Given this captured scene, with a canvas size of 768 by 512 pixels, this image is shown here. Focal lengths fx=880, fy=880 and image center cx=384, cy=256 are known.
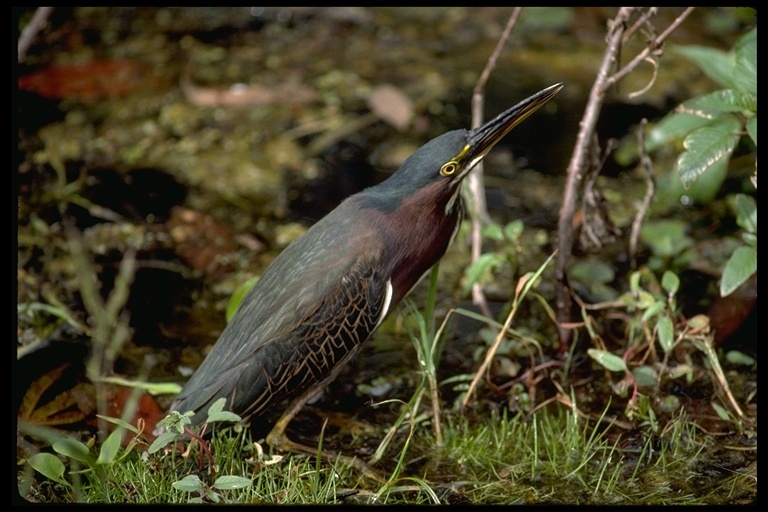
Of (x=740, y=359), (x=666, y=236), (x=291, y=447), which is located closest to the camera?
(x=291, y=447)

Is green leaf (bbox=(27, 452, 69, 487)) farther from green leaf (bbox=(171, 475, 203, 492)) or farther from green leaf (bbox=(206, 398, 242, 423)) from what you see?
green leaf (bbox=(206, 398, 242, 423))

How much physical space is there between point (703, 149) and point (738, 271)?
0.57 m

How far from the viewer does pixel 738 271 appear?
12.8 feet

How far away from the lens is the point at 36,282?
4.75m

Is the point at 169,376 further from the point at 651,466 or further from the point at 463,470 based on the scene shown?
the point at 651,466

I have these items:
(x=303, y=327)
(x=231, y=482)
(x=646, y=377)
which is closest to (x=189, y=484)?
(x=231, y=482)

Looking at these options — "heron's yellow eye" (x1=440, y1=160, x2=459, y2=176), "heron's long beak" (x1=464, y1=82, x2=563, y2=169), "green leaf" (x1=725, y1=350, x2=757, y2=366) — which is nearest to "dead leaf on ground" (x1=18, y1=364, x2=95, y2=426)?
"heron's yellow eye" (x1=440, y1=160, x2=459, y2=176)

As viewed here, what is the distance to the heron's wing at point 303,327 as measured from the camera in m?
3.60

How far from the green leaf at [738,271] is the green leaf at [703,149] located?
430 mm

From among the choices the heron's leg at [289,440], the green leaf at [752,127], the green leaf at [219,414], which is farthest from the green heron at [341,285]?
the green leaf at [752,127]

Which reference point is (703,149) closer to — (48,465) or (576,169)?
(576,169)

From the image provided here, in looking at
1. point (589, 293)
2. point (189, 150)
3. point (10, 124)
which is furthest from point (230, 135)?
point (589, 293)

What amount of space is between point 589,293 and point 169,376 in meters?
2.22

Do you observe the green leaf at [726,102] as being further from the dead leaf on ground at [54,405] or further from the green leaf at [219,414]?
the dead leaf on ground at [54,405]
